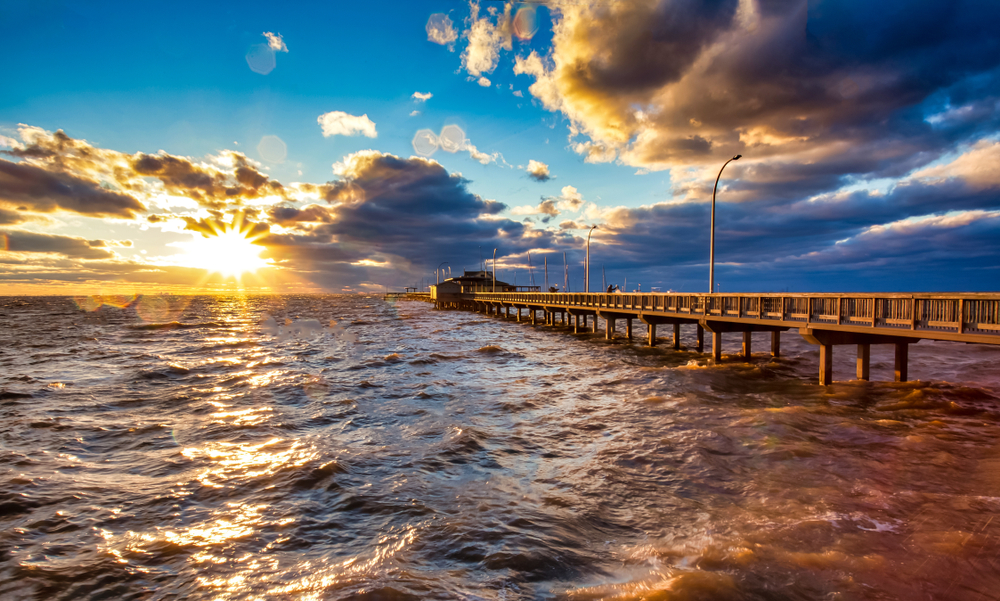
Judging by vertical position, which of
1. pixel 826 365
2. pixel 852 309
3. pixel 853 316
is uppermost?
pixel 852 309

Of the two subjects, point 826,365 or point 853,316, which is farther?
point 826,365

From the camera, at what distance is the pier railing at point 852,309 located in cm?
1155

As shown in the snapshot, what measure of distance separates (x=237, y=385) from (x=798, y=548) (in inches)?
718

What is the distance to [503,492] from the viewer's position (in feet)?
24.4

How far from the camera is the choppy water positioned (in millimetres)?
5090

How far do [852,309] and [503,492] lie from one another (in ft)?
47.2

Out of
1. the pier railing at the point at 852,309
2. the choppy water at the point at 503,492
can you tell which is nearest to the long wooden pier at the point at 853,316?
the pier railing at the point at 852,309

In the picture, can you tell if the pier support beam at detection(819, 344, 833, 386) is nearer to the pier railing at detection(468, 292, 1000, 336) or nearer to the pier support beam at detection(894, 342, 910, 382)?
the pier railing at detection(468, 292, 1000, 336)

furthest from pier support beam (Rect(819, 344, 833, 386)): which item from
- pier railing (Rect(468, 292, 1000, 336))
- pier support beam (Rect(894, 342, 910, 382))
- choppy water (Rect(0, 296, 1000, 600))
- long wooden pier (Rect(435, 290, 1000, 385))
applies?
pier support beam (Rect(894, 342, 910, 382))

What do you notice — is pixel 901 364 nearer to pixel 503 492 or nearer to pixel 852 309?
pixel 852 309

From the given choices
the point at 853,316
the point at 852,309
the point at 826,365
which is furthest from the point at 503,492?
the point at 826,365

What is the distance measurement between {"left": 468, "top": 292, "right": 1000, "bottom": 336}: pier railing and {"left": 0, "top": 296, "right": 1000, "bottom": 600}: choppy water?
8.28 feet

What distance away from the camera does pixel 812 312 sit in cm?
1628

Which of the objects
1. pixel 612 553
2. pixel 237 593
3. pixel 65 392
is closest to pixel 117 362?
pixel 65 392
